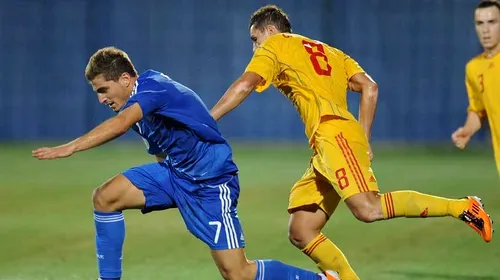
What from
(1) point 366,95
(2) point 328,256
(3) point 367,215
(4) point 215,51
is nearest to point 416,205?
(3) point 367,215

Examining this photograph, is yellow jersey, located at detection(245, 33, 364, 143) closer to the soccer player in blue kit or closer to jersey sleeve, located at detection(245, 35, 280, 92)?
jersey sleeve, located at detection(245, 35, 280, 92)

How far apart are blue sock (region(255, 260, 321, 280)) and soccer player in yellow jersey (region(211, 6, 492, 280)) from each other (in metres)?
0.37

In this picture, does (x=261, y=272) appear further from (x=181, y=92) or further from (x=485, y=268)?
(x=485, y=268)

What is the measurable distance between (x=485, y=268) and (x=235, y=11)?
36.1 feet

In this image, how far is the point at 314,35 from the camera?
17.4 meters

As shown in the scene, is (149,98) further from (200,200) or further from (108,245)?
(108,245)

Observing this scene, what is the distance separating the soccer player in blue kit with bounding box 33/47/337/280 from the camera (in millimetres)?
5578

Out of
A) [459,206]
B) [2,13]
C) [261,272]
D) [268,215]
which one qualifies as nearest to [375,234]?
[268,215]

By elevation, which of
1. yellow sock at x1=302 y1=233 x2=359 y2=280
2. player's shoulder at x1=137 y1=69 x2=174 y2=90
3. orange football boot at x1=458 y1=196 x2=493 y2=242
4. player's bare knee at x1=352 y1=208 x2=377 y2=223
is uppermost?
player's shoulder at x1=137 y1=69 x2=174 y2=90

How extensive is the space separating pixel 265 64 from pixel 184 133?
2.27 ft

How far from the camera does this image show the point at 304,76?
20.1ft

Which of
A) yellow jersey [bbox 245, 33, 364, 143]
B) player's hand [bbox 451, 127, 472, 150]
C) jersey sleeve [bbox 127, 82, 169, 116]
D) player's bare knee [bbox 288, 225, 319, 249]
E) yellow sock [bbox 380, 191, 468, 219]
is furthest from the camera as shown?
player's hand [bbox 451, 127, 472, 150]

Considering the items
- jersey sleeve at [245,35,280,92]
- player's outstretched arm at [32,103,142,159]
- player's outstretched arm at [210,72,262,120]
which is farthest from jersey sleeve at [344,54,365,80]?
player's outstretched arm at [32,103,142,159]

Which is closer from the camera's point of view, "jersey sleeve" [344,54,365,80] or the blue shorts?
the blue shorts
